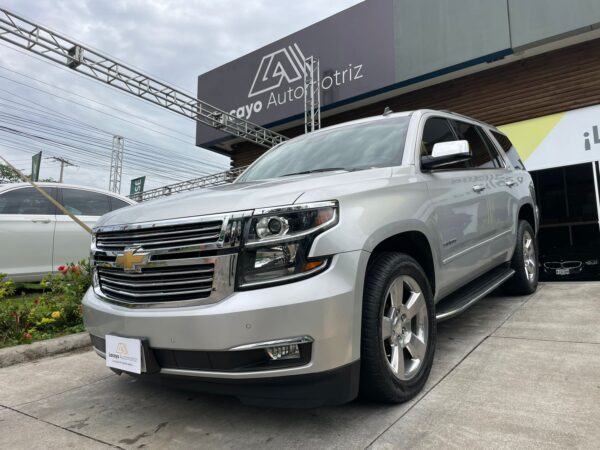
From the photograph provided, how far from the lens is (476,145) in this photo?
12.9ft

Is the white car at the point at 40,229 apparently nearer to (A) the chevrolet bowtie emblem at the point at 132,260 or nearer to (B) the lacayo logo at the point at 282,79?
(A) the chevrolet bowtie emblem at the point at 132,260

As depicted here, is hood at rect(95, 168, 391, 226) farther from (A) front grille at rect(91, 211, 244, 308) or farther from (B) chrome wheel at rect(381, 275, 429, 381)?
(B) chrome wheel at rect(381, 275, 429, 381)

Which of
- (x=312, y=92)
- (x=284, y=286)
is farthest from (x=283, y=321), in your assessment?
(x=312, y=92)

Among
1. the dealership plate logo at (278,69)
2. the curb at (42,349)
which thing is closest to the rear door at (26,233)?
the curb at (42,349)

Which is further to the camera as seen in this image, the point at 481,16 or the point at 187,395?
the point at 481,16

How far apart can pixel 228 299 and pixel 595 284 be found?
5.35 metres

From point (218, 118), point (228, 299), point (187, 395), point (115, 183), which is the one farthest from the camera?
point (115, 183)

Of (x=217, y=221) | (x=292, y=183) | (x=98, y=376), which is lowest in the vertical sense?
(x=98, y=376)

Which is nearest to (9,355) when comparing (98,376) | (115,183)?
(98,376)

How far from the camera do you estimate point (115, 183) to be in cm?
3522

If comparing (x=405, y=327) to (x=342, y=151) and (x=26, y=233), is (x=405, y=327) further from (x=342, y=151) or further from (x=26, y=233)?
(x=26, y=233)

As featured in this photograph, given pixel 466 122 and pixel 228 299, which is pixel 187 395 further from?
pixel 466 122

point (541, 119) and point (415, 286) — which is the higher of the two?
point (541, 119)

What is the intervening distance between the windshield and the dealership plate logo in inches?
322
